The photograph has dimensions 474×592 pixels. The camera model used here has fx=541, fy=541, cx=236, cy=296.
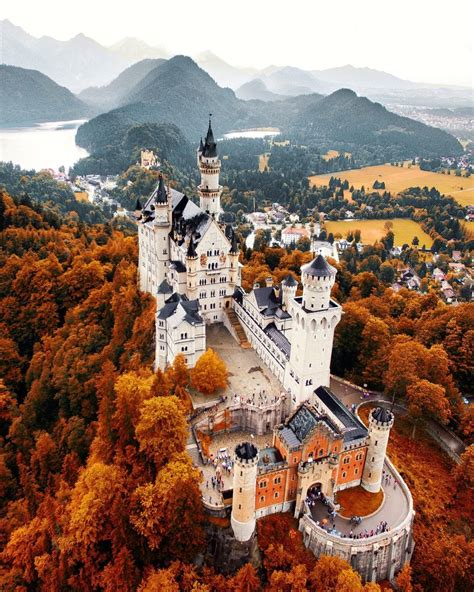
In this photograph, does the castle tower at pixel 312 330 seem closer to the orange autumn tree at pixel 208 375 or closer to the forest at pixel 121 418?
the orange autumn tree at pixel 208 375

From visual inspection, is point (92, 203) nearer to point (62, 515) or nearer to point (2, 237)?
point (2, 237)

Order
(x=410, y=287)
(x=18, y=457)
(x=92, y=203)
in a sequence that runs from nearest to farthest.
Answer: (x=18, y=457) < (x=410, y=287) < (x=92, y=203)

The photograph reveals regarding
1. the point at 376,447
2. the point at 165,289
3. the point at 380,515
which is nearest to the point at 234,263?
the point at 165,289

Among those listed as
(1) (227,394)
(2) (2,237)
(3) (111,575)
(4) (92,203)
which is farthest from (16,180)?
(3) (111,575)

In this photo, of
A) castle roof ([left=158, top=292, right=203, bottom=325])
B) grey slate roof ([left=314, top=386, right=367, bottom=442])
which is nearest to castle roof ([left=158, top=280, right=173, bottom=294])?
castle roof ([left=158, top=292, right=203, bottom=325])

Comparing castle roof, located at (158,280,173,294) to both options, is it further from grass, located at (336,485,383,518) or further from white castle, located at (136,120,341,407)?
grass, located at (336,485,383,518)

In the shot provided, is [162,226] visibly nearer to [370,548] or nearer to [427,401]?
[427,401]
